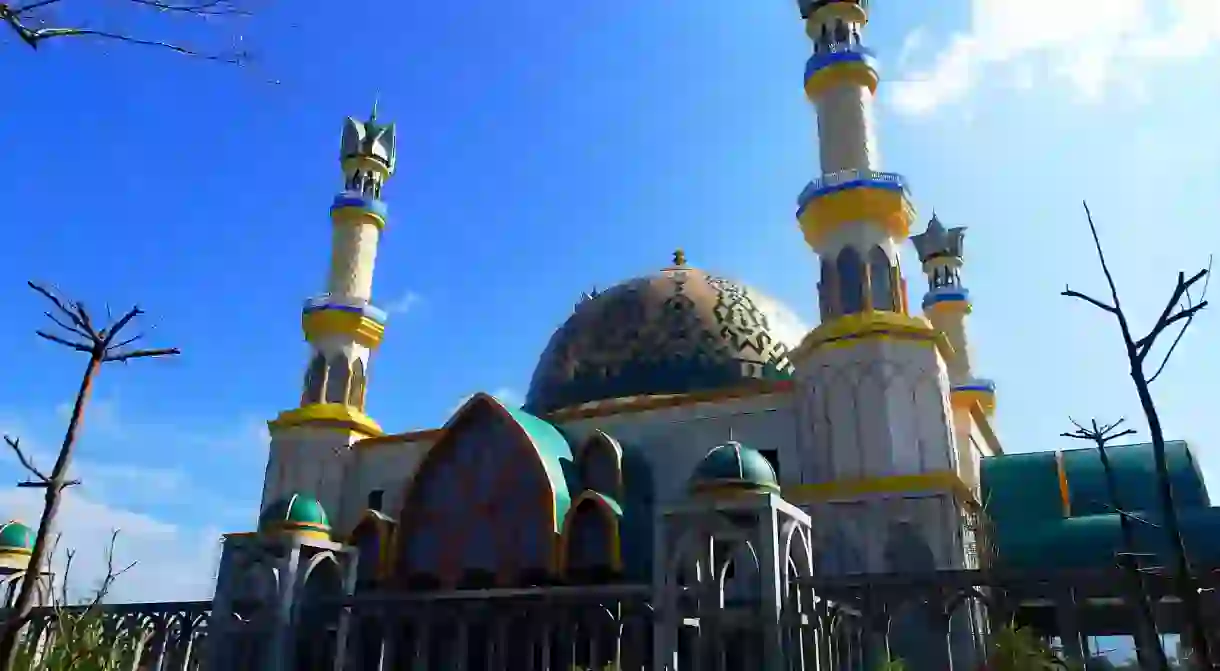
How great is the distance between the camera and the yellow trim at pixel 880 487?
1585 centimetres

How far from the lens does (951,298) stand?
2670 cm

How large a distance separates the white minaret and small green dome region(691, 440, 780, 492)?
11.7 feet

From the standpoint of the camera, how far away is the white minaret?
15930 mm

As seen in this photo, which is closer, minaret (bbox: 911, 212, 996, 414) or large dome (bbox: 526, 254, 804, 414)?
large dome (bbox: 526, 254, 804, 414)

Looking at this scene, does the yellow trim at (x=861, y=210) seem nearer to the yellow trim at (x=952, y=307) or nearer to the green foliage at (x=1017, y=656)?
the yellow trim at (x=952, y=307)

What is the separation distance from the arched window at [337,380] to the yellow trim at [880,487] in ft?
38.5

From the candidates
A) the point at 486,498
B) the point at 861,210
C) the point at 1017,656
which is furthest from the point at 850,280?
the point at 1017,656

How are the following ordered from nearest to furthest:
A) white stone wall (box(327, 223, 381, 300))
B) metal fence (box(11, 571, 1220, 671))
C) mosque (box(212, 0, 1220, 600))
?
metal fence (box(11, 571, 1220, 671)) → mosque (box(212, 0, 1220, 600)) → white stone wall (box(327, 223, 381, 300))

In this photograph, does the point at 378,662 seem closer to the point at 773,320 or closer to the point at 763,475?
the point at 763,475

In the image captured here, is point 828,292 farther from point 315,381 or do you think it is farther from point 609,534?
point 315,381

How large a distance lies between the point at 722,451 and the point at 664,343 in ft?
28.1

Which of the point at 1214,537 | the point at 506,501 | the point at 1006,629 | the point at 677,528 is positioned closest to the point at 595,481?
the point at 506,501

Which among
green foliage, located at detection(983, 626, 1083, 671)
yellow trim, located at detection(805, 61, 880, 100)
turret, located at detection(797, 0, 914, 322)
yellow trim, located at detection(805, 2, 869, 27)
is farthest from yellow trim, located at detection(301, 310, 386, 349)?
green foliage, located at detection(983, 626, 1083, 671)

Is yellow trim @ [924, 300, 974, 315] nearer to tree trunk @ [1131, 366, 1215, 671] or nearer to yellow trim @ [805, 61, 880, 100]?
yellow trim @ [805, 61, 880, 100]
